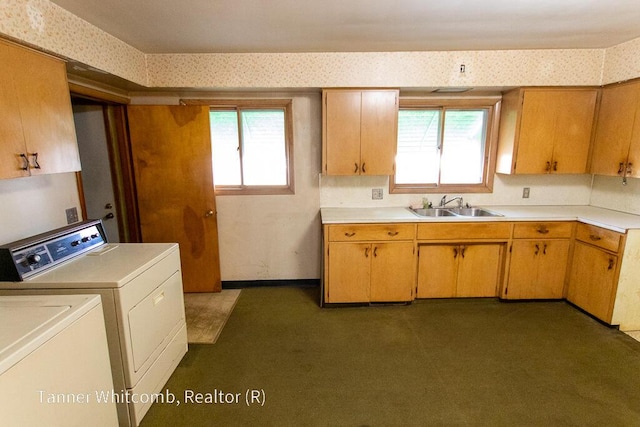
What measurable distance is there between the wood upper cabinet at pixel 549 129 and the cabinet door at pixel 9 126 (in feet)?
12.3

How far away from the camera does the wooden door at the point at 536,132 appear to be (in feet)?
9.72

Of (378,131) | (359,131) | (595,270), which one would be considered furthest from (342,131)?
(595,270)

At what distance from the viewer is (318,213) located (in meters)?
3.44

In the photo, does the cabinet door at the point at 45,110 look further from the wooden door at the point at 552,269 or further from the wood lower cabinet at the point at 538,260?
the wooden door at the point at 552,269

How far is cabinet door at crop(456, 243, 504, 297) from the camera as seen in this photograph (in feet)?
9.95

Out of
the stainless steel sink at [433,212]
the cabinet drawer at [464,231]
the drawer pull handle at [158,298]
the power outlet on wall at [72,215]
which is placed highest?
the power outlet on wall at [72,215]

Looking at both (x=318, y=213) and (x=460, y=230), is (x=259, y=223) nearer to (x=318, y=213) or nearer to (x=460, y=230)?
(x=318, y=213)

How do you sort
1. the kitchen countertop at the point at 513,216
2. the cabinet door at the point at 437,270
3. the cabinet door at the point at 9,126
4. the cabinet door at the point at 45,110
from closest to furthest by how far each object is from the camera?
the cabinet door at the point at 9,126
the cabinet door at the point at 45,110
the kitchen countertop at the point at 513,216
the cabinet door at the point at 437,270

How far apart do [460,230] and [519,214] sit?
0.64 m

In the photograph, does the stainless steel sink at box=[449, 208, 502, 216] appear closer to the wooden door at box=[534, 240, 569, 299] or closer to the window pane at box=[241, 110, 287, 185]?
the wooden door at box=[534, 240, 569, 299]

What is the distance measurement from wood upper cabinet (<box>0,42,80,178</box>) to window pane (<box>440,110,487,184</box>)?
3.26m

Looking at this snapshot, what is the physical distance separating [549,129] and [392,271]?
2.04 m

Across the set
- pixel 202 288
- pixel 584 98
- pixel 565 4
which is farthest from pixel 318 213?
pixel 584 98

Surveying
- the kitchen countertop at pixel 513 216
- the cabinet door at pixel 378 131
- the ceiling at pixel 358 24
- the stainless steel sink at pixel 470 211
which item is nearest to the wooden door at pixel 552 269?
the kitchen countertop at pixel 513 216
